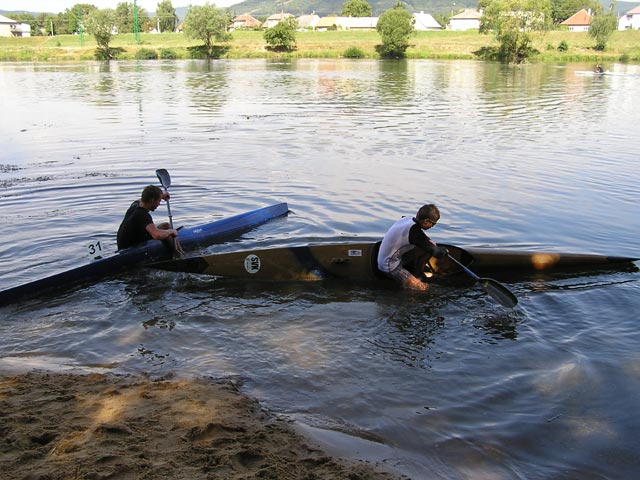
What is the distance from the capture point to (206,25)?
8381cm

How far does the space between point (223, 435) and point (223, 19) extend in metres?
90.0

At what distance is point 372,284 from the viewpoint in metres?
8.70

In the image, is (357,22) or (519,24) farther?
(357,22)

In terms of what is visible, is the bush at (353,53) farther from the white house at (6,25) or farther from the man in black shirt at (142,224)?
the white house at (6,25)

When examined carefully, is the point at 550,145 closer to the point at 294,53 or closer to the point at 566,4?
the point at 294,53

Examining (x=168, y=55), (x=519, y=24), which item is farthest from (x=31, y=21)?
(x=519, y=24)

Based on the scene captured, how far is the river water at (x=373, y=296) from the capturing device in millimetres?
5316

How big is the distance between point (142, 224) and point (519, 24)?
71305 millimetres

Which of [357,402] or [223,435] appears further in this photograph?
[357,402]

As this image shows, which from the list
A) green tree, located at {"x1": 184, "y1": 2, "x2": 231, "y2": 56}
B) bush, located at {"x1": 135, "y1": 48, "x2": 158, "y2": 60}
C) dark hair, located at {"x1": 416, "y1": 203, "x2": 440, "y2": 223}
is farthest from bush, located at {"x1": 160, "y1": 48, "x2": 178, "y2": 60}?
dark hair, located at {"x1": 416, "y1": 203, "x2": 440, "y2": 223}

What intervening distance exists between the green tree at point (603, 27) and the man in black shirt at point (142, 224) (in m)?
80.7

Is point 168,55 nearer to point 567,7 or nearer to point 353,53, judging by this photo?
point 353,53

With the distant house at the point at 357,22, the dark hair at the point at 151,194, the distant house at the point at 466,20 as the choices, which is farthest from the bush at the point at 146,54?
the distant house at the point at 466,20

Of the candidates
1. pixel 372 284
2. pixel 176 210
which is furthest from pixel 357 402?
pixel 176 210
